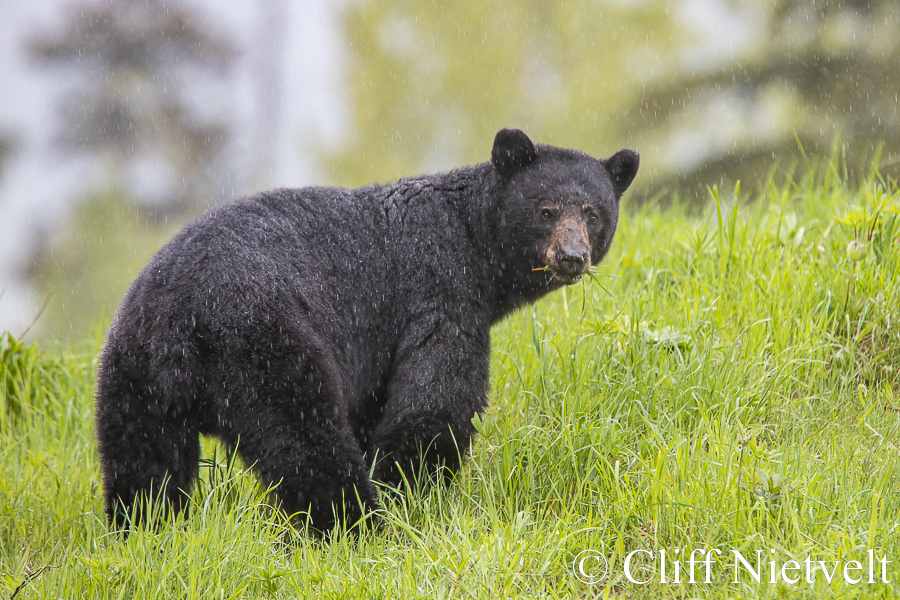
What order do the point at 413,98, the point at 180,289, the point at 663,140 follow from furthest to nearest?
the point at 413,98 < the point at 663,140 < the point at 180,289

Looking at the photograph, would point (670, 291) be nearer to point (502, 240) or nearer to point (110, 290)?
point (502, 240)

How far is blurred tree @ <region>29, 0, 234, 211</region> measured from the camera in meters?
13.9

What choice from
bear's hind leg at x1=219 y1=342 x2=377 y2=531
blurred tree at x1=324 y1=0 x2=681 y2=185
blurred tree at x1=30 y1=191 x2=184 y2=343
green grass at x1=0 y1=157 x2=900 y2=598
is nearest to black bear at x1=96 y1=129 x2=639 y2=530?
bear's hind leg at x1=219 y1=342 x2=377 y2=531

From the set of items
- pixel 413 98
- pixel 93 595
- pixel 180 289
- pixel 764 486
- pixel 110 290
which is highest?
pixel 413 98

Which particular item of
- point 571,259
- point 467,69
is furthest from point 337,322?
point 467,69

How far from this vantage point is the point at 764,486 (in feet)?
10.4

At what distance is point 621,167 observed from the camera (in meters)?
4.60

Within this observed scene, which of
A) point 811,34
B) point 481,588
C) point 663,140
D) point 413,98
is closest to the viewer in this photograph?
point 481,588

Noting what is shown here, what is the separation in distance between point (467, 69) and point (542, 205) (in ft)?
41.3

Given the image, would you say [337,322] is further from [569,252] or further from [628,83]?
[628,83]

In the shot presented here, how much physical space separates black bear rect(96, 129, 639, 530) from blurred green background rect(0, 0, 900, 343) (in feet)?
17.6

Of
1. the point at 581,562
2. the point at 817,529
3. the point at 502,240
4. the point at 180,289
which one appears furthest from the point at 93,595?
the point at 817,529

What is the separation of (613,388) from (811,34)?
859cm

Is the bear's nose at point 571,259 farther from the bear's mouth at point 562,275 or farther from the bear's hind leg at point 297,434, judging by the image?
the bear's hind leg at point 297,434
